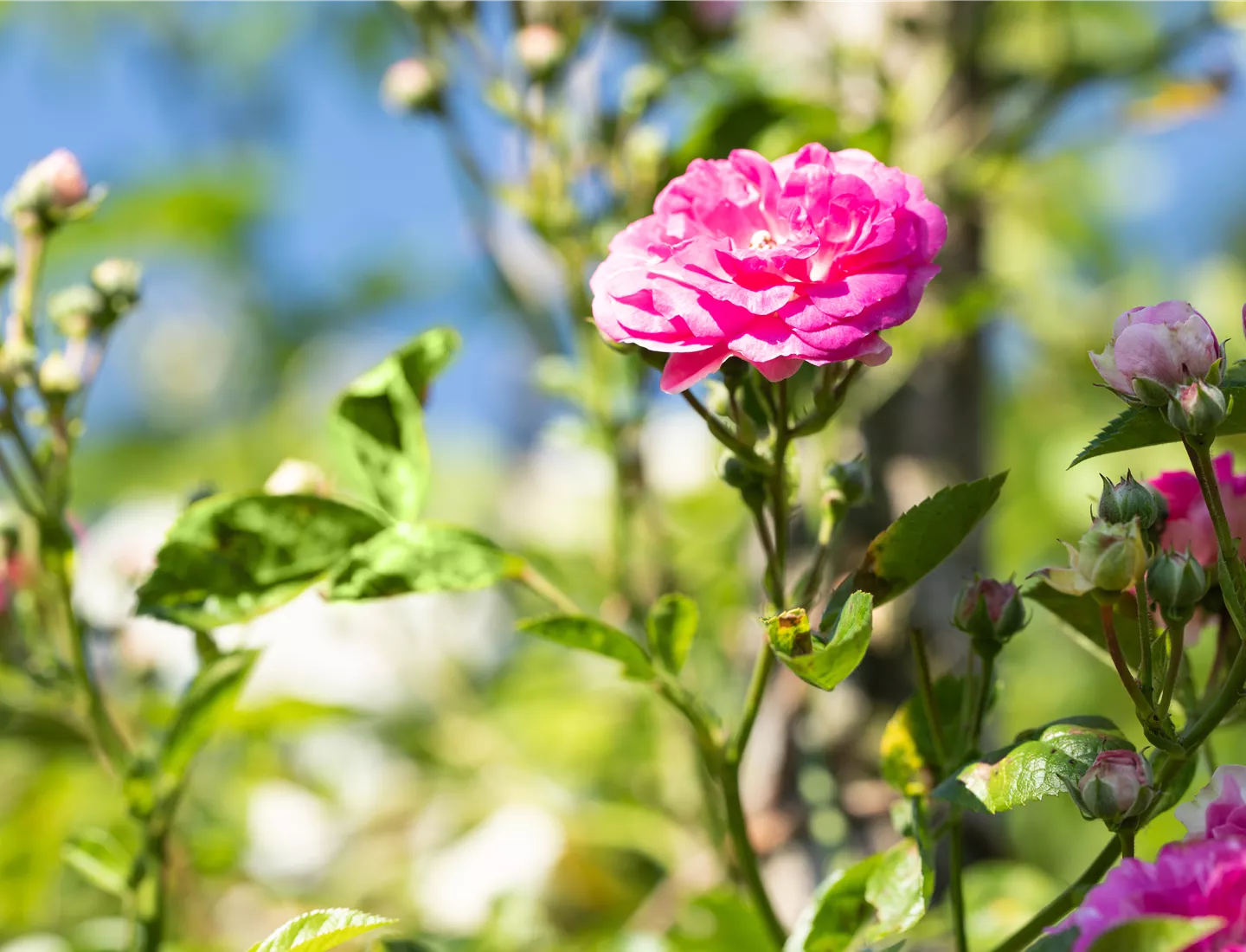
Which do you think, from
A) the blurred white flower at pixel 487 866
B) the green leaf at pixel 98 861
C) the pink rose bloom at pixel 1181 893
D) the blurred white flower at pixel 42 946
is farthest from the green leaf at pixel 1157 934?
the blurred white flower at pixel 487 866

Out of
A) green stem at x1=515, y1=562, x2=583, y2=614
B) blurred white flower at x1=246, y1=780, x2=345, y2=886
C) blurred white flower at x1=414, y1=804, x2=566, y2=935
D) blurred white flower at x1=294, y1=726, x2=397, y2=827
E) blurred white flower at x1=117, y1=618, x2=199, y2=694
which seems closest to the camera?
green stem at x1=515, y1=562, x2=583, y2=614

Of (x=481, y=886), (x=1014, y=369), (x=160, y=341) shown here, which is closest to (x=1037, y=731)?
(x=481, y=886)

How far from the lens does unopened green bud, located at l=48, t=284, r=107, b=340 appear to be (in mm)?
604

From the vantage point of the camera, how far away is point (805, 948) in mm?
420

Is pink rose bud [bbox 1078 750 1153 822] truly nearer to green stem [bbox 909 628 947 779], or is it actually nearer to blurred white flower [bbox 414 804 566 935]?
green stem [bbox 909 628 947 779]

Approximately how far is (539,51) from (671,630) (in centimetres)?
46

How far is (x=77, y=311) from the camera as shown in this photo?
1.98 ft

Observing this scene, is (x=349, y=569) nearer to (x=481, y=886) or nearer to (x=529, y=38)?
(x=529, y=38)

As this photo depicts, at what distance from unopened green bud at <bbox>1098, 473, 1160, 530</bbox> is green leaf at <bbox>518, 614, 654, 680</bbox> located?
0.55 feet

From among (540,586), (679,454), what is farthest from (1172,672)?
(679,454)

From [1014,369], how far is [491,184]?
1.02 meters

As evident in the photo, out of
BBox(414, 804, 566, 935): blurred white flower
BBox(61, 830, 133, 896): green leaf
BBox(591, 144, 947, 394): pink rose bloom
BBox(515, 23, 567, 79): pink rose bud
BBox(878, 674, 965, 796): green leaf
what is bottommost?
BBox(414, 804, 566, 935): blurred white flower

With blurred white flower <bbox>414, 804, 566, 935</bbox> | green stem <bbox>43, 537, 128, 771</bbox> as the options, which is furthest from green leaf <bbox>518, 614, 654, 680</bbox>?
blurred white flower <bbox>414, 804, 566, 935</bbox>

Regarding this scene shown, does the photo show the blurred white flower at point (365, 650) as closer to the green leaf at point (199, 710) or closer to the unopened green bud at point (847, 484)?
the green leaf at point (199, 710)
